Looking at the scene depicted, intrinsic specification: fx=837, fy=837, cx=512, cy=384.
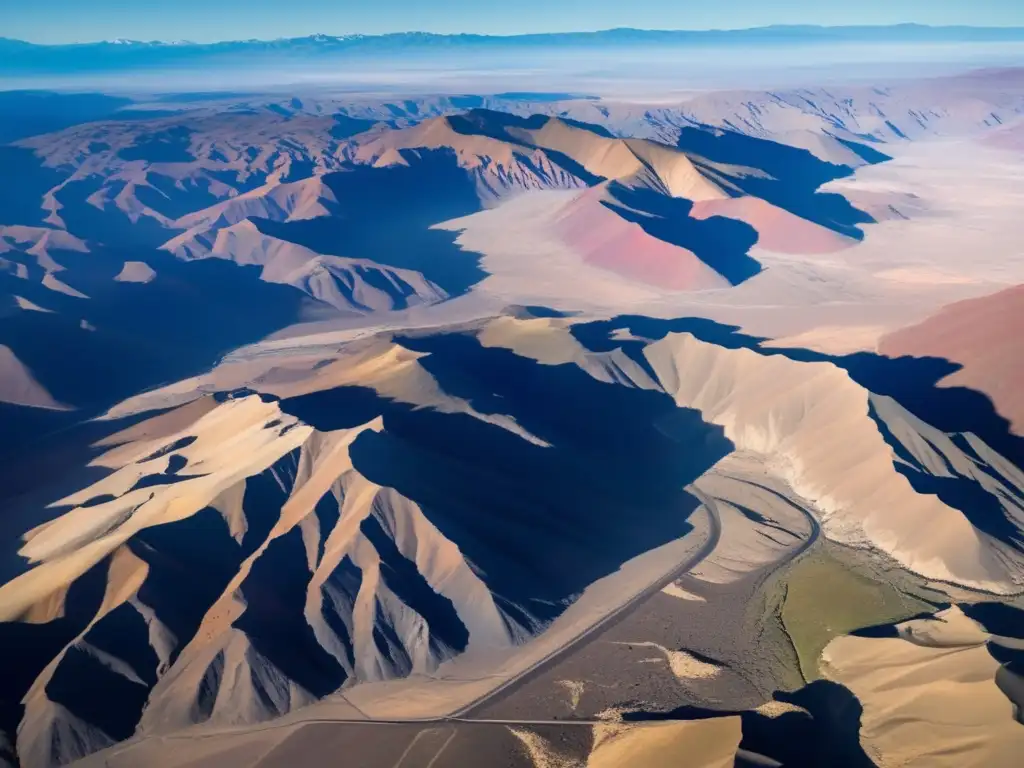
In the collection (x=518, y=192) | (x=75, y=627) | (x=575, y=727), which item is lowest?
(x=575, y=727)

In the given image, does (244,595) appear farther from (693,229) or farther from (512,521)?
(693,229)

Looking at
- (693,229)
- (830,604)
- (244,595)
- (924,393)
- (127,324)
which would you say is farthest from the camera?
(693,229)

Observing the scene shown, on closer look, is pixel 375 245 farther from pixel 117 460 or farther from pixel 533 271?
pixel 117 460

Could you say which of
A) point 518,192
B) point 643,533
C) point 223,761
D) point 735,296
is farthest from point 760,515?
point 518,192

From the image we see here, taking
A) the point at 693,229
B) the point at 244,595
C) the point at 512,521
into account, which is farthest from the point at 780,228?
the point at 244,595

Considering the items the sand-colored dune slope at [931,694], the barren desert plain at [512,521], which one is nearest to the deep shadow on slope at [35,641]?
the barren desert plain at [512,521]

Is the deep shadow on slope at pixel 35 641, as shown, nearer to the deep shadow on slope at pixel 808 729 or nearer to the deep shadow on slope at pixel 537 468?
the deep shadow on slope at pixel 537 468
